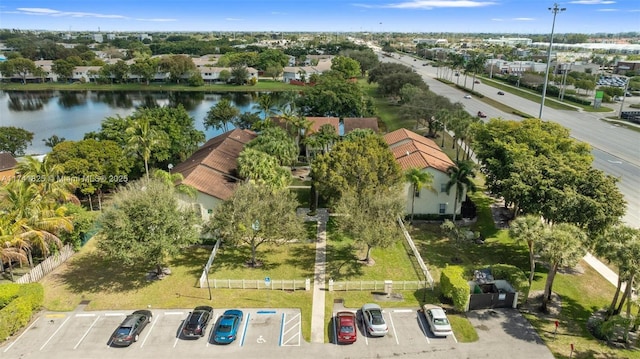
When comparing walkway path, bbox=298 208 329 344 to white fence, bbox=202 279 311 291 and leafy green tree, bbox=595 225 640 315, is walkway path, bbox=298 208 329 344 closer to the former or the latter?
white fence, bbox=202 279 311 291

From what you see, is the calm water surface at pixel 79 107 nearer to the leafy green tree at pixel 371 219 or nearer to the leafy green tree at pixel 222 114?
the leafy green tree at pixel 222 114

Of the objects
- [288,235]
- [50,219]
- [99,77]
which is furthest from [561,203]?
[99,77]

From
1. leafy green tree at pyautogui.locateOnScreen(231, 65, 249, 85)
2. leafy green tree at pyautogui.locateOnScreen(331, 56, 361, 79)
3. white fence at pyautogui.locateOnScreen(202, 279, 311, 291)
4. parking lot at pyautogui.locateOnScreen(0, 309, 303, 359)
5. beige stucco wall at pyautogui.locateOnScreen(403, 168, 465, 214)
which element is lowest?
parking lot at pyautogui.locateOnScreen(0, 309, 303, 359)

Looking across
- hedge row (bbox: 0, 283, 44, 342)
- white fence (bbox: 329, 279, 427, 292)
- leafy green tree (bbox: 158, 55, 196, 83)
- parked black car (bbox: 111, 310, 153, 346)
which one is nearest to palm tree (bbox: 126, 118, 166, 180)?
hedge row (bbox: 0, 283, 44, 342)

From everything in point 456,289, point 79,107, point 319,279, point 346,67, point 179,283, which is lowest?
point 179,283

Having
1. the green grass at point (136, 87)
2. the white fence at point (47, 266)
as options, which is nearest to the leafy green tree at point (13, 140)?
the white fence at point (47, 266)

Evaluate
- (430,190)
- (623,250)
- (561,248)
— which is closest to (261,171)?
(430,190)

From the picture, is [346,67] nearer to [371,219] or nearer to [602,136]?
[602,136]
